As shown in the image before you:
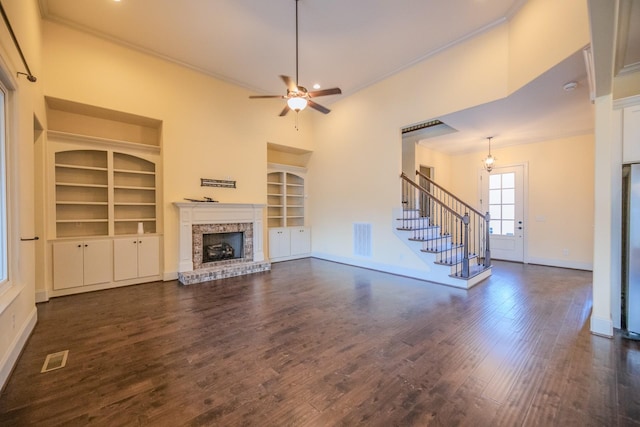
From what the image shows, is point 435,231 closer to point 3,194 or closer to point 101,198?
point 3,194

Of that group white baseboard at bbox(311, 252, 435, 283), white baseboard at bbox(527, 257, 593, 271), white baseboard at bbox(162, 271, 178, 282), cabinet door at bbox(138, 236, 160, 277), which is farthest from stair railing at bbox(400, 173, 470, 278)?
cabinet door at bbox(138, 236, 160, 277)

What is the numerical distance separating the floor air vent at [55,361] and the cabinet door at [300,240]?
4.95 metres

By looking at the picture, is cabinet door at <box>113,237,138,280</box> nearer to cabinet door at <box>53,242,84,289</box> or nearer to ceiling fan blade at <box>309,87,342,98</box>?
cabinet door at <box>53,242,84,289</box>

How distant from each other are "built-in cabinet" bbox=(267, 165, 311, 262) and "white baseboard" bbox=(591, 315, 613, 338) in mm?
5648

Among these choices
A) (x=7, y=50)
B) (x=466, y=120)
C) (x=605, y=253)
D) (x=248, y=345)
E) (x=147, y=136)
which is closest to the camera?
(x=7, y=50)

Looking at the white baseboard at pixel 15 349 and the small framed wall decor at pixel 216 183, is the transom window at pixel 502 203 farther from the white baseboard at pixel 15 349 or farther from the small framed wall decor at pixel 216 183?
the white baseboard at pixel 15 349

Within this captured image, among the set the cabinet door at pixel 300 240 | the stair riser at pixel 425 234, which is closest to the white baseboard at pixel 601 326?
the stair riser at pixel 425 234

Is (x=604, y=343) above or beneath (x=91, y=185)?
beneath

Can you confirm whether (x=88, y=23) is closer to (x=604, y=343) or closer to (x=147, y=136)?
(x=147, y=136)

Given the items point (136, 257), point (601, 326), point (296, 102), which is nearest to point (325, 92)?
point (296, 102)

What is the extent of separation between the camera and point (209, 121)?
5570 mm

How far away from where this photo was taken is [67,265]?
163 inches

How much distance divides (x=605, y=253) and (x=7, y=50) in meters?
6.14

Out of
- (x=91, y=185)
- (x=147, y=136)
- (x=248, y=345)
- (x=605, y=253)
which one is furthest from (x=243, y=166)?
(x=605, y=253)
